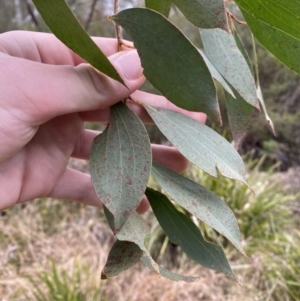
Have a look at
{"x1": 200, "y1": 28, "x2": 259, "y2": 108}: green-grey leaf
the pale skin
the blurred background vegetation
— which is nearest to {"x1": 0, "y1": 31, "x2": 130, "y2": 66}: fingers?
the pale skin

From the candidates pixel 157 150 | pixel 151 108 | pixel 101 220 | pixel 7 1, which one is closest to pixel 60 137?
pixel 157 150

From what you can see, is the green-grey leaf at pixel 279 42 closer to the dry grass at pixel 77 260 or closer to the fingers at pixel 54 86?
the fingers at pixel 54 86

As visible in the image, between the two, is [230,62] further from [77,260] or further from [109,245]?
[109,245]

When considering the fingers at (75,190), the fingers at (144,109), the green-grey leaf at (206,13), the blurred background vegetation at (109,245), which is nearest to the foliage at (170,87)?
the green-grey leaf at (206,13)

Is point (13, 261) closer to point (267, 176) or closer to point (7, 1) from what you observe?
point (267, 176)

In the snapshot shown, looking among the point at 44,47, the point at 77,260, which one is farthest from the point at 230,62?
the point at 77,260
